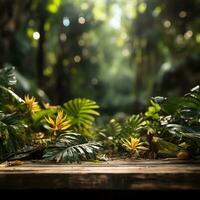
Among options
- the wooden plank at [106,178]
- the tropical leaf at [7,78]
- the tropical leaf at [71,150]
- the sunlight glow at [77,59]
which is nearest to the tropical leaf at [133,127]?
the tropical leaf at [71,150]

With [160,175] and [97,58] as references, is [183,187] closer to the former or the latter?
[160,175]

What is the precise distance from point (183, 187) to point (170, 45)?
15.5m

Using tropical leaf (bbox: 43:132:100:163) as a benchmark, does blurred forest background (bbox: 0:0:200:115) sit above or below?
above

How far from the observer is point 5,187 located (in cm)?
258

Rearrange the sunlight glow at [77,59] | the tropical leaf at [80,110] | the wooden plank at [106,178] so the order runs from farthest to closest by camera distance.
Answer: the sunlight glow at [77,59] → the tropical leaf at [80,110] → the wooden plank at [106,178]

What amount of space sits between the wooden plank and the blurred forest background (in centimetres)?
785

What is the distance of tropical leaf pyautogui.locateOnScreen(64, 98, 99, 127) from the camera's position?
4.47 metres

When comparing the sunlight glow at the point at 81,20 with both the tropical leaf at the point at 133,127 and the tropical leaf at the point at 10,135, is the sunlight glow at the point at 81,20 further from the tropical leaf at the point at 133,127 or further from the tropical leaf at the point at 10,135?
the tropical leaf at the point at 10,135

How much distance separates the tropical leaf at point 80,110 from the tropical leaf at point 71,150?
2.96 ft

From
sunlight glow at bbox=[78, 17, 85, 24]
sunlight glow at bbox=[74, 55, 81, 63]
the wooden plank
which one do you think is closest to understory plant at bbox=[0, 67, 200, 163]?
the wooden plank

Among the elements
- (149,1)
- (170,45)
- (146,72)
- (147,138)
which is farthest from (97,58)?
(147,138)

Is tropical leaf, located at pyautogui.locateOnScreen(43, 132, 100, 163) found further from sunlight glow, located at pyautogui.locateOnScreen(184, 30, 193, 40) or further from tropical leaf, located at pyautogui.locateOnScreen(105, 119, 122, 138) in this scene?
sunlight glow, located at pyautogui.locateOnScreen(184, 30, 193, 40)

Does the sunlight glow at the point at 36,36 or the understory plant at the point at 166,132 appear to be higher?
the sunlight glow at the point at 36,36

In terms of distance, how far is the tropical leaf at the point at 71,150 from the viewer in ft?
10.5
